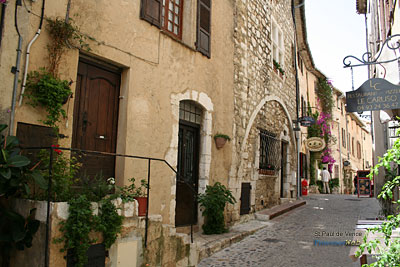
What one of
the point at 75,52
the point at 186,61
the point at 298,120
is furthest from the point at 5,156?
the point at 298,120

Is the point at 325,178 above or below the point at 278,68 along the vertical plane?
below

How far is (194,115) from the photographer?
23.5ft

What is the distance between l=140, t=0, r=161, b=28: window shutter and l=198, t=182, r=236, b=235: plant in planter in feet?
11.2

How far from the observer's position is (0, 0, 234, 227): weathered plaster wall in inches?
172

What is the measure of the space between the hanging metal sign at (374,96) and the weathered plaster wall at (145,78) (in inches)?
119

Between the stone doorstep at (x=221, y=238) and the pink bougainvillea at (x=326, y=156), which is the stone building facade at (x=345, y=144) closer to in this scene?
the pink bougainvillea at (x=326, y=156)

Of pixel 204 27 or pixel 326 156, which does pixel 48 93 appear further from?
pixel 326 156

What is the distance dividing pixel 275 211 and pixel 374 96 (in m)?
5.21

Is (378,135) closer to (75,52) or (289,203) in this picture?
(289,203)

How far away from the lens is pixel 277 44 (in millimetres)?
11812

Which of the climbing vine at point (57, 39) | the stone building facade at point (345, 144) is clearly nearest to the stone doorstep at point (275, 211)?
the climbing vine at point (57, 39)

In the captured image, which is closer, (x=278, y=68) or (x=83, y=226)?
(x=83, y=226)

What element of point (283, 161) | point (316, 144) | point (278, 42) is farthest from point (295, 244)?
point (316, 144)

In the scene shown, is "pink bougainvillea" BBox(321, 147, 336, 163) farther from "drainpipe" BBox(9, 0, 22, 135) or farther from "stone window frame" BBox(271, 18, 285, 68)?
"drainpipe" BBox(9, 0, 22, 135)
